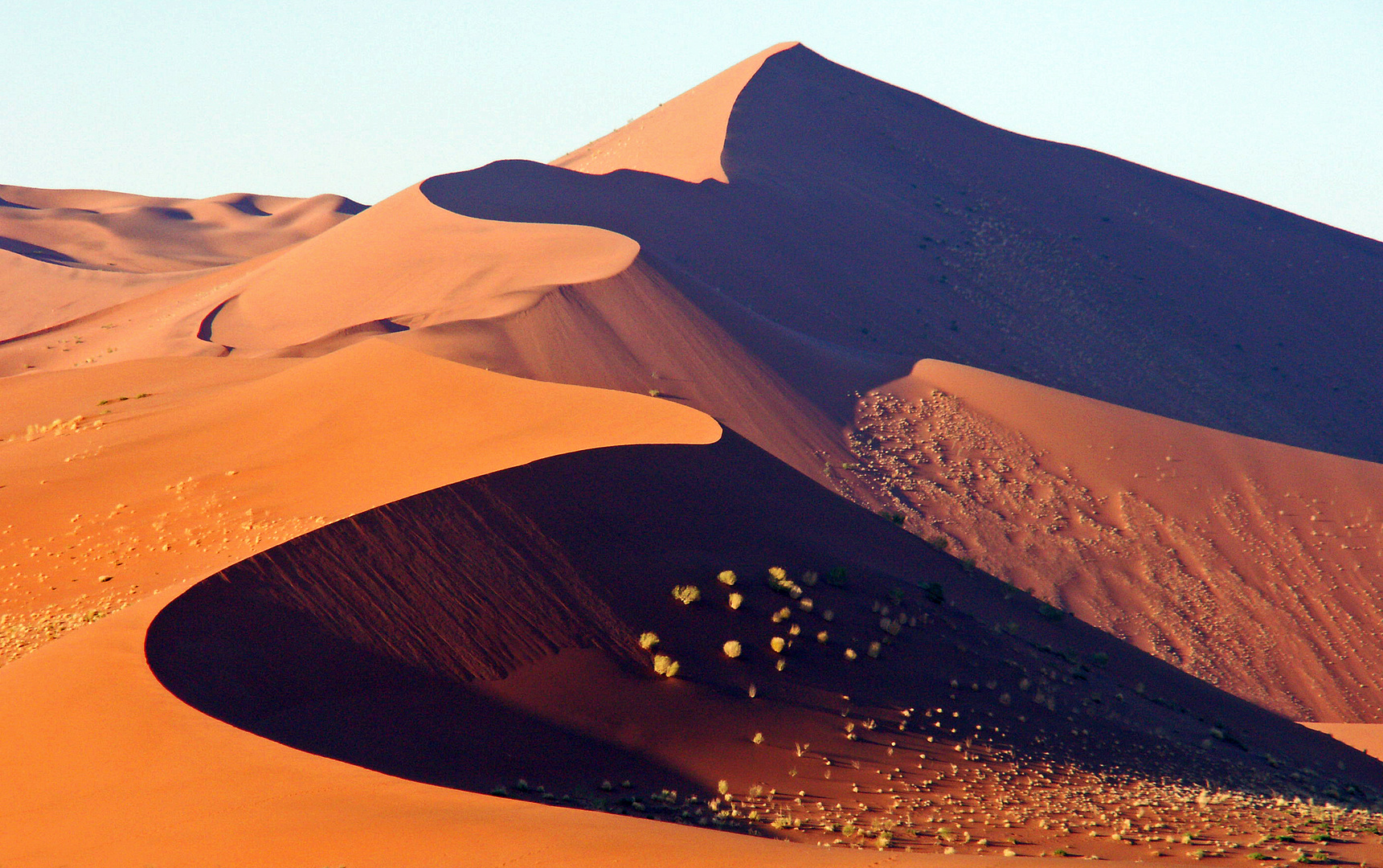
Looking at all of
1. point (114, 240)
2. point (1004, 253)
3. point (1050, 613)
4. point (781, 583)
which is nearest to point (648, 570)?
point (781, 583)

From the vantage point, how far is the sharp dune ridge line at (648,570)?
990 cm

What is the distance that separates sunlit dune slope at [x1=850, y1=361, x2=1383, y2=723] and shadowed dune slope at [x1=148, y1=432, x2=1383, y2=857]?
10492 millimetres

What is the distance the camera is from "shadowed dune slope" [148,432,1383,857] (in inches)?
448

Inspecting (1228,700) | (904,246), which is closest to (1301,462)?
(1228,700)

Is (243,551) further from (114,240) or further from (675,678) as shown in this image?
(114,240)

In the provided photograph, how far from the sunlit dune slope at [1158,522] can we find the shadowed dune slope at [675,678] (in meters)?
10.5

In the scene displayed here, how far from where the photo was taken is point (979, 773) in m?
13.0

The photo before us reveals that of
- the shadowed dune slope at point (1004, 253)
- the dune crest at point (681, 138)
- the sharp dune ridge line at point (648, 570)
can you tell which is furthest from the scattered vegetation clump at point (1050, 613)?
the dune crest at point (681, 138)

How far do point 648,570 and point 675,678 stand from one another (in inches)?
78.4

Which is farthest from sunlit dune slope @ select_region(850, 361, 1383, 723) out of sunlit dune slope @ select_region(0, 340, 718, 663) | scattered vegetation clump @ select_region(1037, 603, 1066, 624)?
sunlit dune slope @ select_region(0, 340, 718, 663)

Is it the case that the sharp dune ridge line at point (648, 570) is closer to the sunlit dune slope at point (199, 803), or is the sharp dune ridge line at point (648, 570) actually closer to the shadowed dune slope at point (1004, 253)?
the sunlit dune slope at point (199, 803)

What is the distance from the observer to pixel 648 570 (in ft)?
50.3

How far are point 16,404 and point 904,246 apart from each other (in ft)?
126

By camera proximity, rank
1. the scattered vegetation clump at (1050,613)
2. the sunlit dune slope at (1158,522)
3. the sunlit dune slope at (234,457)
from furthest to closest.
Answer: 1. the sunlit dune slope at (1158,522)
2. the scattered vegetation clump at (1050,613)
3. the sunlit dune slope at (234,457)
